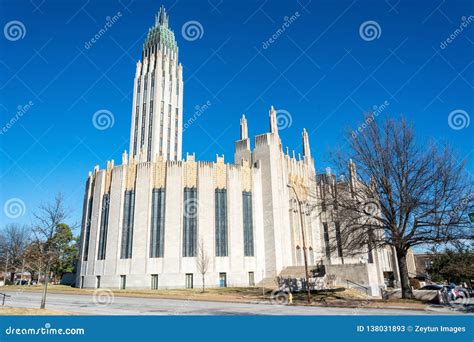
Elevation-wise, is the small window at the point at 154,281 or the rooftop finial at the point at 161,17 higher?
the rooftop finial at the point at 161,17

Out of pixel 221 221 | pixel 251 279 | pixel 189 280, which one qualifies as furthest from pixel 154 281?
pixel 251 279

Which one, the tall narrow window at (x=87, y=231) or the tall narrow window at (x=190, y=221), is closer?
the tall narrow window at (x=190, y=221)

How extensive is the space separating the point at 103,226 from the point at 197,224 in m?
12.1

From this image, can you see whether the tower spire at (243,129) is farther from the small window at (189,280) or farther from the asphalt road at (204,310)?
the asphalt road at (204,310)

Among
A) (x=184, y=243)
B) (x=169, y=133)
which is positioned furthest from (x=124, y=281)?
(x=169, y=133)

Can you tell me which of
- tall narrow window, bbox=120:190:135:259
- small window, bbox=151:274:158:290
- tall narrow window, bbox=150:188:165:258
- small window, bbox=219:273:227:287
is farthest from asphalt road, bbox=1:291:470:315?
small window, bbox=219:273:227:287

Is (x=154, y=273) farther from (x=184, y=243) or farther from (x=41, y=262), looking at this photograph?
(x=41, y=262)

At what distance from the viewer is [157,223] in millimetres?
40938

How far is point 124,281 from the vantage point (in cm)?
3941

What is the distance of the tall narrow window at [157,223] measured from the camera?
131 feet

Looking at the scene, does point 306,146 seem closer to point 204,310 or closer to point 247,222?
point 247,222

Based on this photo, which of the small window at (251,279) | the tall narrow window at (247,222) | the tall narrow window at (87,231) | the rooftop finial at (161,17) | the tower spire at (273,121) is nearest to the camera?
the small window at (251,279)

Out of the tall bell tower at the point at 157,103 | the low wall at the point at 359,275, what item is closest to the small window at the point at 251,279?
the low wall at the point at 359,275

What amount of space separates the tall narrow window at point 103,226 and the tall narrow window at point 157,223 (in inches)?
245
